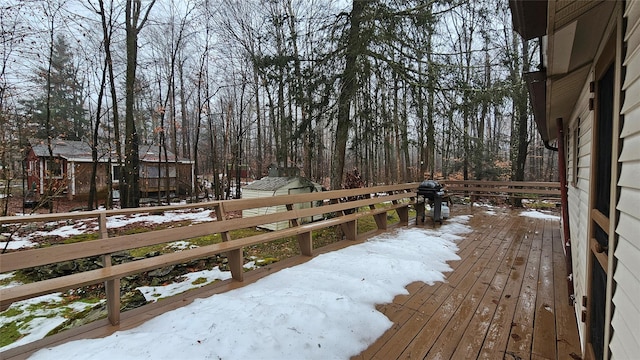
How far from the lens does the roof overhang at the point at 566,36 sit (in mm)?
1261

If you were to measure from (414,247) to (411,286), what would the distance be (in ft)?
4.16

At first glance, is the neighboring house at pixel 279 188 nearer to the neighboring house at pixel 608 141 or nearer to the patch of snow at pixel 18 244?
the patch of snow at pixel 18 244

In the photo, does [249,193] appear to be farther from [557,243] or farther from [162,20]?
[162,20]

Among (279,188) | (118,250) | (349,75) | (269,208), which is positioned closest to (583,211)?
(118,250)

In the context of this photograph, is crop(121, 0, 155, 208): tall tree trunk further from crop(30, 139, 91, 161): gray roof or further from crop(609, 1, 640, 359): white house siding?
crop(609, 1, 640, 359): white house siding

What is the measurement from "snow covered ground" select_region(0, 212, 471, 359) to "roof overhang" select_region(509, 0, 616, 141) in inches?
80.2

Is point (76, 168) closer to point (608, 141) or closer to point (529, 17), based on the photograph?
point (529, 17)

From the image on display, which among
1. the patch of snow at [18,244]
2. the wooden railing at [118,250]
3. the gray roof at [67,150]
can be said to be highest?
the gray roof at [67,150]

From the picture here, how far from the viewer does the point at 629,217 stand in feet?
3.76

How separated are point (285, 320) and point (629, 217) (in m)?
1.93

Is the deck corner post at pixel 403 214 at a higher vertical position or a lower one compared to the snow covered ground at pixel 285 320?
higher

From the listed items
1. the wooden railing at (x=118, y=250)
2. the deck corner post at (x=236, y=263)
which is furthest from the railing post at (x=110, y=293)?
the deck corner post at (x=236, y=263)

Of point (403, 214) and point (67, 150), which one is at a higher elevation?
point (67, 150)

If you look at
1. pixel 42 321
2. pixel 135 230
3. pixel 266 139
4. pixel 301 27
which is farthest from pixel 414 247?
pixel 266 139
